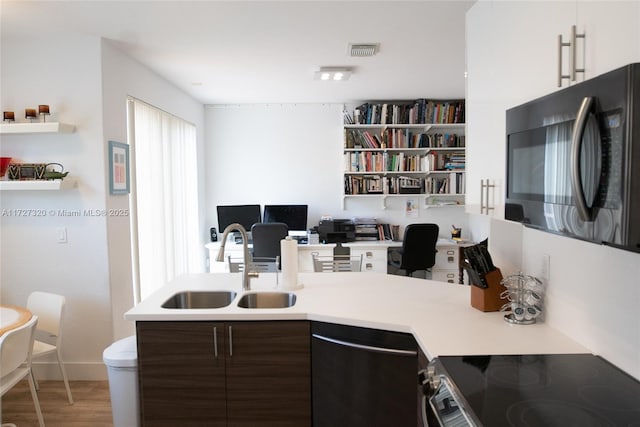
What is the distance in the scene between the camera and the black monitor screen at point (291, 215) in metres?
5.55

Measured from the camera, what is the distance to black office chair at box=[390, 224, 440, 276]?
4848mm

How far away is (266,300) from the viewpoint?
2.45 m

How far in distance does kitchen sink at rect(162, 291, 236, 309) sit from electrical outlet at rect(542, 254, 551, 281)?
5.20 feet

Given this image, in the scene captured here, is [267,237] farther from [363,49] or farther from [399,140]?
[363,49]

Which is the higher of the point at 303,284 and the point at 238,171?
the point at 238,171

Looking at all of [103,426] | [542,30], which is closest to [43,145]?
[103,426]

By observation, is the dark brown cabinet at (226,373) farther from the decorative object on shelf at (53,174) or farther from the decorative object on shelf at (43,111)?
the decorative object on shelf at (43,111)

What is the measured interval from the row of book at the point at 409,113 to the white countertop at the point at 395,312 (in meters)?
3.13

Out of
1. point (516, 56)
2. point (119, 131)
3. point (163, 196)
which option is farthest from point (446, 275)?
point (516, 56)

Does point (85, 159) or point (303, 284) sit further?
point (85, 159)

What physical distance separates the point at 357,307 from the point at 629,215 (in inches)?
53.4

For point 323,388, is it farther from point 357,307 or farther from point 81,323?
point 81,323

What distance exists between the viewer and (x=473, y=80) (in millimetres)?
2096

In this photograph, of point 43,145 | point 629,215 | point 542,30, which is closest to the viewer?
point 629,215
